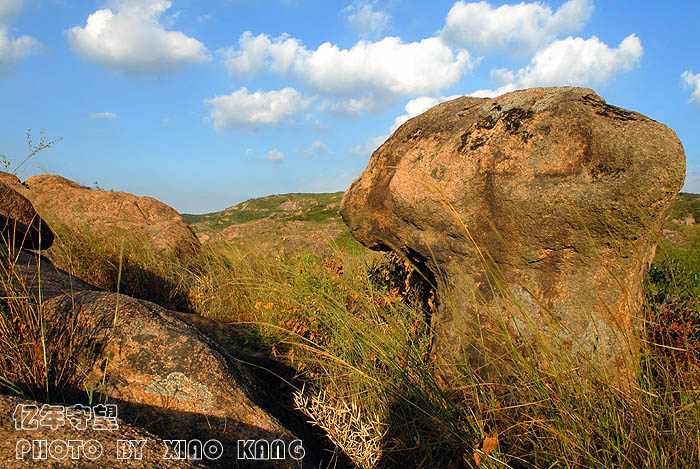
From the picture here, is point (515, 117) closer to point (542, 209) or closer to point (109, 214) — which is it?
point (542, 209)

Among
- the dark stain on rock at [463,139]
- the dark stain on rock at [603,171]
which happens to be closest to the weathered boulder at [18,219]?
the dark stain on rock at [463,139]

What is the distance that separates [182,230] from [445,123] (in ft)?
16.4

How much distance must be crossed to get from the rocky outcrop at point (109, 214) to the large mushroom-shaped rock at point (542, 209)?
4.51 meters

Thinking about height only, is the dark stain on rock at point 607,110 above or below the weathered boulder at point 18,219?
above

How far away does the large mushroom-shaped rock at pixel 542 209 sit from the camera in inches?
92.9

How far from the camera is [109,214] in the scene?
7.27 meters

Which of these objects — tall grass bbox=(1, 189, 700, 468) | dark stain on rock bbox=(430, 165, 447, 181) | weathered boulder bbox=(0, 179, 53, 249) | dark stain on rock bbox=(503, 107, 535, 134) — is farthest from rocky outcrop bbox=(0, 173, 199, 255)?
dark stain on rock bbox=(503, 107, 535, 134)

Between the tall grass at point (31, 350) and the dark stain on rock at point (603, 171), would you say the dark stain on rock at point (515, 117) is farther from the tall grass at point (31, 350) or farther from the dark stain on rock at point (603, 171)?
the tall grass at point (31, 350)

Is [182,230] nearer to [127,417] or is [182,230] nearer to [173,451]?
[127,417]

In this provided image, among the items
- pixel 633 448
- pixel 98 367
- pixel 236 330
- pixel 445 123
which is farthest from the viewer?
pixel 236 330

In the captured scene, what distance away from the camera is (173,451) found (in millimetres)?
1172

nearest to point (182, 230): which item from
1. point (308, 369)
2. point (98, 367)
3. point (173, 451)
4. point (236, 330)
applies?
point (236, 330)

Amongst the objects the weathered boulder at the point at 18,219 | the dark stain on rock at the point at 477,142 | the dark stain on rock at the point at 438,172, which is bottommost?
the weathered boulder at the point at 18,219

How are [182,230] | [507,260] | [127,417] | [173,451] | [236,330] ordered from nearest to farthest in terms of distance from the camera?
[173,451] < [127,417] < [507,260] < [236,330] < [182,230]
